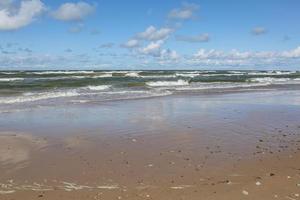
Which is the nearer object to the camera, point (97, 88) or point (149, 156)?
point (149, 156)

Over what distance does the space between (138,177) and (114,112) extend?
955 centimetres

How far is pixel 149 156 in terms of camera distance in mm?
8930

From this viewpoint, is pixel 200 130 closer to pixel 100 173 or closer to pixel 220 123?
pixel 220 123

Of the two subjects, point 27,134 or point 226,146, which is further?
point 27,134

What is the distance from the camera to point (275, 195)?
6.20 m

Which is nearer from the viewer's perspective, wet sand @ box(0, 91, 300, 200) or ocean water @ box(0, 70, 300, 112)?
wet sand @ box(0, 91, 300, 200)

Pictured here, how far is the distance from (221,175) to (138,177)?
59.3 inches

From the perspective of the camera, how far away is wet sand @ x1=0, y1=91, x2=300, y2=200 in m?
6.58

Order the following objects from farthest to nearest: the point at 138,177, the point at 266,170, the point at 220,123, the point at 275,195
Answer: the point at 220,123 < the point at 266,170 < the point at 138,177 < the point at 275,195

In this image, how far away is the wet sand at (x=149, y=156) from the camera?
21.6 feet

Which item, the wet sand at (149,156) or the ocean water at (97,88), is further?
the ocean water at (97,88)

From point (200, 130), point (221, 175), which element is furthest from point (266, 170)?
point (200, 130)

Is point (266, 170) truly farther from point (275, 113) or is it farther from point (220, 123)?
point (275, 113)

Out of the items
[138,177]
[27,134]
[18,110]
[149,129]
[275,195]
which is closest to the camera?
[275,195]
